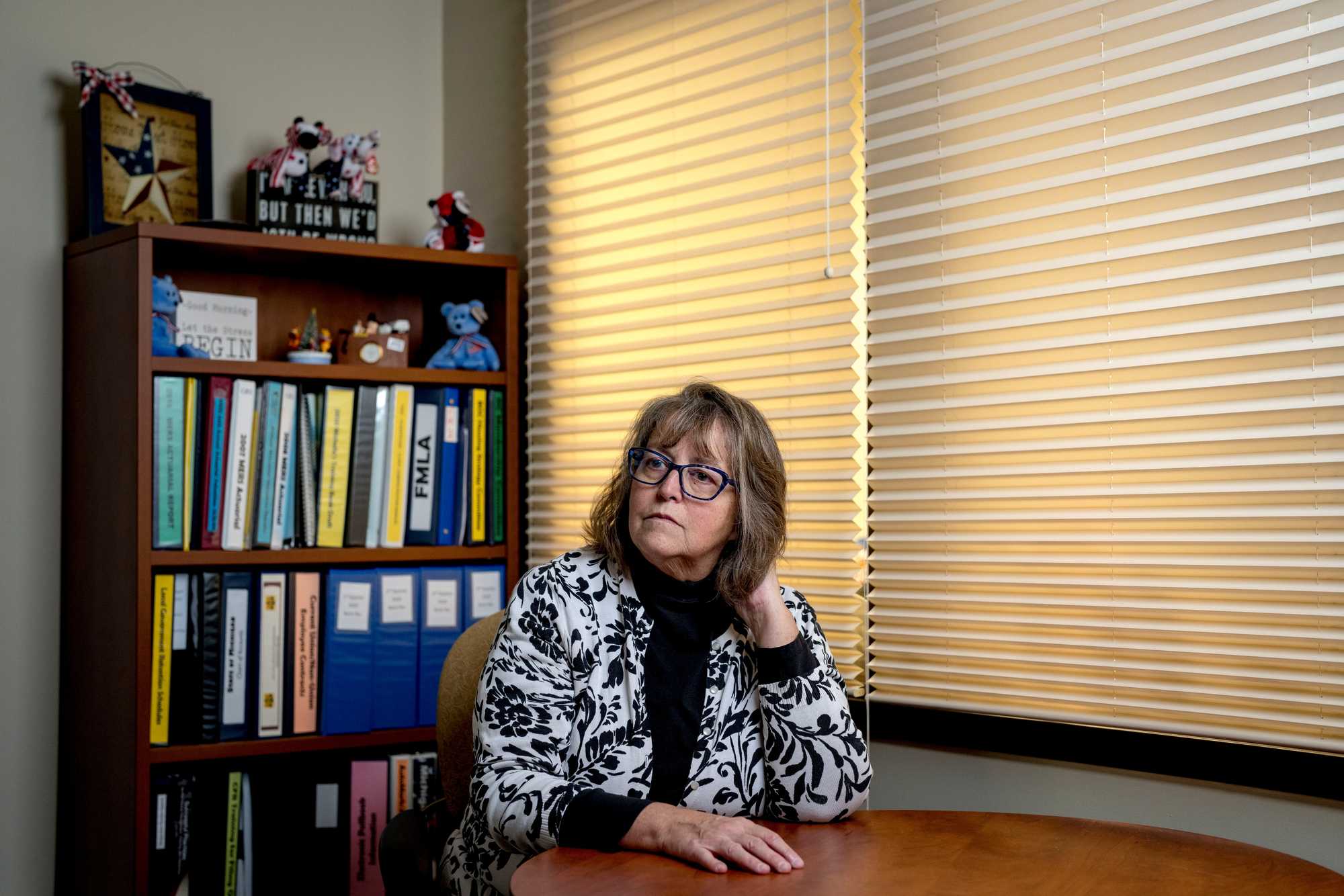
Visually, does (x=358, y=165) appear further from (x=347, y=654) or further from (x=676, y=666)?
(x=676, y=666)

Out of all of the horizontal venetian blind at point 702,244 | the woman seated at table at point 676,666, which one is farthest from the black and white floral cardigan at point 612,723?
the horizontal venetian blind at point 702,244

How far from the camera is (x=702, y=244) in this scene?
253 cm

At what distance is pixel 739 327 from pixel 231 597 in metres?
1.22

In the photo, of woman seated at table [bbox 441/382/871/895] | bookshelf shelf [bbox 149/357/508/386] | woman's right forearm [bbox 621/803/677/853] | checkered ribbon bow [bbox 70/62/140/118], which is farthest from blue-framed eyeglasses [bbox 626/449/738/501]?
checkered ribbon bow [bbox 70/62/140/118]

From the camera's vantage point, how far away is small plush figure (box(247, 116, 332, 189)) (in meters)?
2.63

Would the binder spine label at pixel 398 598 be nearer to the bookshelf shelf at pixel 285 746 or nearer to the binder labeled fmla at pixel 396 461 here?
the binder labeled fmla at pixel 396 461

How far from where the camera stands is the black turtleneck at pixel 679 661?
1717mm

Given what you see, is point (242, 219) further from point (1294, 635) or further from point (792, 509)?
point (1294, 635)

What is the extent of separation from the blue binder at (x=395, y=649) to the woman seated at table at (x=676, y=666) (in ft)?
2.66

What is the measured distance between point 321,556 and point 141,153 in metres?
0.99

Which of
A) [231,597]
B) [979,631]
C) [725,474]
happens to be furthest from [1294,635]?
[231,597]

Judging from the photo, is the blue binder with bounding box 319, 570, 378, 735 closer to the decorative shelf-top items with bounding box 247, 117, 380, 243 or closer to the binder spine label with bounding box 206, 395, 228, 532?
the binder spine label with bounding box 206, 395, 228, 532

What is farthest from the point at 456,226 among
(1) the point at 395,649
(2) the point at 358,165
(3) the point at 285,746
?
(3) the point at 285,746

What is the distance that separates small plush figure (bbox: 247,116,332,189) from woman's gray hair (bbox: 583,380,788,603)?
1.29 m
